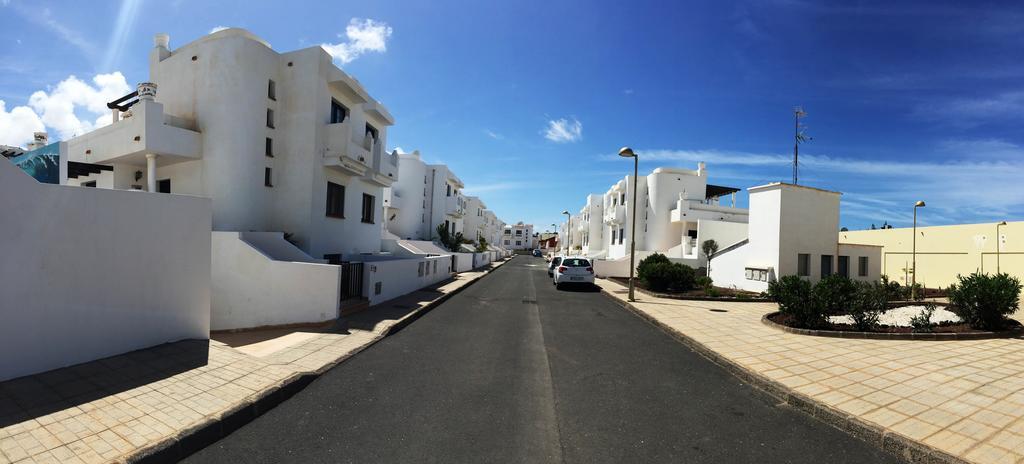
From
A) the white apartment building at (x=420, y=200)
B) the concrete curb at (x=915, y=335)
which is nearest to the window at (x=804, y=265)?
the concrete curb at (x=915, y=335)

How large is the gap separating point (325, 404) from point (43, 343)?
3.45 meters

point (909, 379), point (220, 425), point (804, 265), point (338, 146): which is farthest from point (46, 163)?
point (804, 265)

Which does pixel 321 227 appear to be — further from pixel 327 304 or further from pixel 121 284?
pixel 121 284

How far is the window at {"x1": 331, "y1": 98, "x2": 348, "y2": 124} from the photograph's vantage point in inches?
638

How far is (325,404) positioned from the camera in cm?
484

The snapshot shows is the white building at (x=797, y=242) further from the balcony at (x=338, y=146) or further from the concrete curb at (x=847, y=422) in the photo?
the balcony at (x=338, y=146)

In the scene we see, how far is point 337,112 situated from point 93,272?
41.2 ft

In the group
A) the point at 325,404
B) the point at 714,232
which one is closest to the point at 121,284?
the point at 325,404

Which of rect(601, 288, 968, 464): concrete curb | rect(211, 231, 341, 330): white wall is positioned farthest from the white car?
rect(601, 288, 968, 464): concrete curb

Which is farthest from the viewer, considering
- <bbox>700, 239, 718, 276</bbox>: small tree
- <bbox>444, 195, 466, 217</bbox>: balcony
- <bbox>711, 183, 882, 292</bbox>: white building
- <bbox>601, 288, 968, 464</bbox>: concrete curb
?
<bbox>444, 195, 466, 217</bbox>: balcony

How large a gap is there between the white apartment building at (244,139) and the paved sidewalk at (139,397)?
28.4ft

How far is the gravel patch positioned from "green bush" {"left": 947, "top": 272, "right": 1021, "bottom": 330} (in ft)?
2.37

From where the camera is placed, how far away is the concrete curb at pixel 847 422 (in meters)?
3.68

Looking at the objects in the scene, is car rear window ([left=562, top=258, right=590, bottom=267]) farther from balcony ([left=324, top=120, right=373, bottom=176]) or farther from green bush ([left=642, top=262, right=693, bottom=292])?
balcony ([left=324, top=120, right=373, bottom=176])
